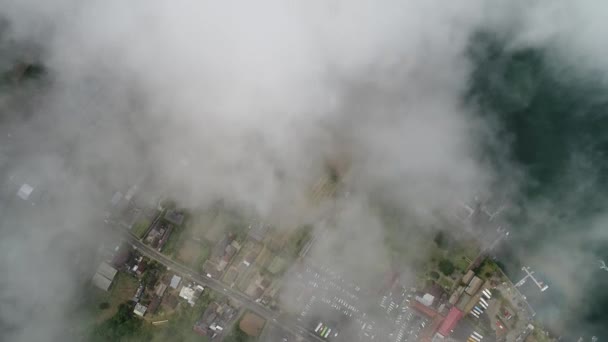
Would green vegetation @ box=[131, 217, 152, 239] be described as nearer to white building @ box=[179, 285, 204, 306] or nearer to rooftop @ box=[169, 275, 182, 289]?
rooftop @ box=[169, 275, 182, 289]

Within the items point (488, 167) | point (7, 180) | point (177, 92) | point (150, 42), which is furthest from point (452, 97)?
point (7, 180)

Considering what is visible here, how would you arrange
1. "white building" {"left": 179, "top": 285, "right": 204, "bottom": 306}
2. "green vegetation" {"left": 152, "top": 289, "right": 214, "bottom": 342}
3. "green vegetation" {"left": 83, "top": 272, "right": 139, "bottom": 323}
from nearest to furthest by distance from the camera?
"green vegetation" {"left": 152, "top": 289, "right": 214, "bottom": 342}
"green vegetation" {"left": 83, "top": 272, "right": 139, "bottom": 323}
"white building" {"left": 179, "top": 285, "right": 204, "bottom": 306}

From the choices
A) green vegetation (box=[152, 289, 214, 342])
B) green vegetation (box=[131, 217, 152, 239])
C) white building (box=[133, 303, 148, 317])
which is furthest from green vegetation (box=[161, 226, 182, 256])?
white building (box=[133, 303, 148, 317])

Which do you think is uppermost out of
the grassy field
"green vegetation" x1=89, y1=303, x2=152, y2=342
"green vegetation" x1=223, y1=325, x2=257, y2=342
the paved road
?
the paved road

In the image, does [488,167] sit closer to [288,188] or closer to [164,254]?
[288,188]

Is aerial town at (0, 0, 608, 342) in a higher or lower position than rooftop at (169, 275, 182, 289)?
higher

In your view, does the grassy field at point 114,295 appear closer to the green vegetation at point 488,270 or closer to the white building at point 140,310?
the white building at point 140,310

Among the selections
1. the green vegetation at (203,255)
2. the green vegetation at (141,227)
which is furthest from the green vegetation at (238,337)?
the green vegetation at (141,227)
